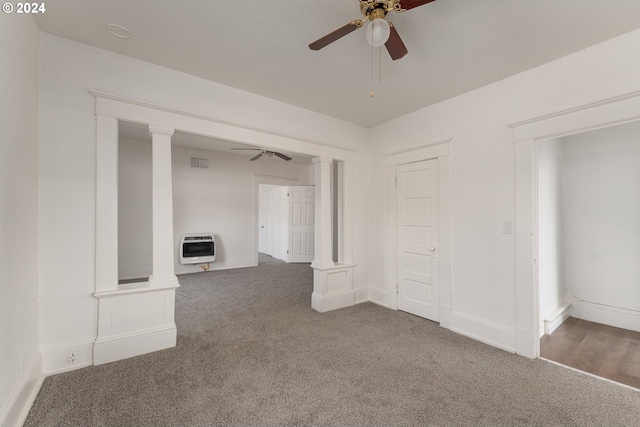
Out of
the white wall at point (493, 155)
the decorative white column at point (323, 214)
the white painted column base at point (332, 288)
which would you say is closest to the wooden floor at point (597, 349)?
the white wall at point (493, 155)

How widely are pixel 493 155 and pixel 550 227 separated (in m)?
1.41

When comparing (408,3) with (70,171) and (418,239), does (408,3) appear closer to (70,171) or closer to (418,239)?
(418,239)

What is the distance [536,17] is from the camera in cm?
190

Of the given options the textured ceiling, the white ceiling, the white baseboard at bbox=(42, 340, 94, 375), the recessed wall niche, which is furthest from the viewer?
the recessed wall niche

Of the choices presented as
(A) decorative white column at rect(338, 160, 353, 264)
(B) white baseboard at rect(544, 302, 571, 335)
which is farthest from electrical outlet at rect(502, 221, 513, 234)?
(A) decorative white column at rect(338, 160, 353, 264)

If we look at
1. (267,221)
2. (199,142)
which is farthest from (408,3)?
(267,221)

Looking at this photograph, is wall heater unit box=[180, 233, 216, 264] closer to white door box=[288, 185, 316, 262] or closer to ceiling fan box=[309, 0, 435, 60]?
white door box=[288, 185, 316, 262]

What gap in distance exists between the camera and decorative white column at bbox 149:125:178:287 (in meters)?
2.61

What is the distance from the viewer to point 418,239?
3582 mm

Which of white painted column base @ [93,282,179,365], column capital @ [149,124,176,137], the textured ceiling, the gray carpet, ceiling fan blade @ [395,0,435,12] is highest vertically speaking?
the textured ceiling

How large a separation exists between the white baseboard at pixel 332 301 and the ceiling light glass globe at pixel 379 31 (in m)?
3.05

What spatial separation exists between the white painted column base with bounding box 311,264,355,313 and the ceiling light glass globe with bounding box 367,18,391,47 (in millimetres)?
2809

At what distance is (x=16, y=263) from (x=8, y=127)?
2.80ft

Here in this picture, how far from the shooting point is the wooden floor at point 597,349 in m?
2.29
